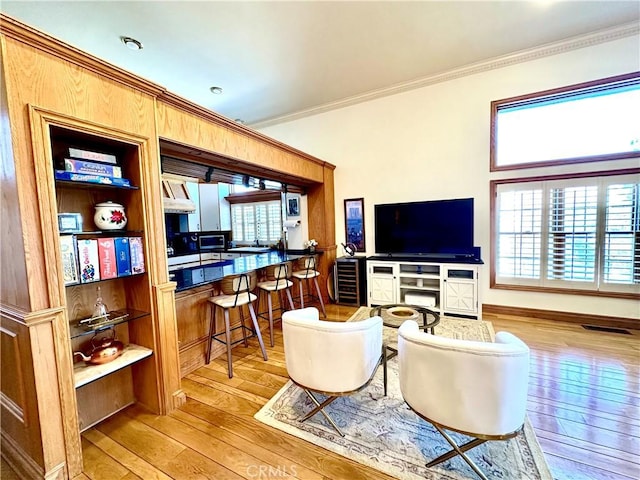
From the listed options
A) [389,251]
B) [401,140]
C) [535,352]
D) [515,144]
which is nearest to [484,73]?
[515,144]

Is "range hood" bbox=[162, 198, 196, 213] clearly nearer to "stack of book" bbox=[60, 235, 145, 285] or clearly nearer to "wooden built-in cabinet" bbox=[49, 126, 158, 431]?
"wooden built-in cabinet" bbox=[49, 126, 158, 431]

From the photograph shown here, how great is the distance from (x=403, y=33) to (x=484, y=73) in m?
1.60

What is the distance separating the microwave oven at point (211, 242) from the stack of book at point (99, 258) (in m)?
2.11

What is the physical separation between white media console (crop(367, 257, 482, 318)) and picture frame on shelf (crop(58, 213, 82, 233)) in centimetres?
354

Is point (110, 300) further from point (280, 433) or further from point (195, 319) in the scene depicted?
point (280, 433)

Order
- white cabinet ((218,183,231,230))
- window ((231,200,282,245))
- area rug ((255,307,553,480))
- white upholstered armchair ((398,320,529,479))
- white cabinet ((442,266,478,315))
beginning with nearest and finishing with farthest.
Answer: white upholstered armchair ((398,320,529,479)) < area rug ((255,307,553,480)) < white cabinet ((442,266,478,315)) < white cabinet ((218,183,231,230)) < window ((231,200,282,245))

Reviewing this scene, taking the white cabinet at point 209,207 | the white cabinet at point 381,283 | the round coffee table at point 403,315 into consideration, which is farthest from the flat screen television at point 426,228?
the white cabinet at point 209,207

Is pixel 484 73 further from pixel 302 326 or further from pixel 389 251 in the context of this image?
pixel 302 326

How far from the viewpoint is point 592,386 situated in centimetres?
223

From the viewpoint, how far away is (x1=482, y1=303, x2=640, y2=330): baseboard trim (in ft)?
10.9

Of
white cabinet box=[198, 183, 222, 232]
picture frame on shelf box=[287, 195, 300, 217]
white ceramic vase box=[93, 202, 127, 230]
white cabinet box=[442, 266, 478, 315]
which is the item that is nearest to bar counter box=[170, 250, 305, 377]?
white ceramic vase box=[93, 202, 127, 230]

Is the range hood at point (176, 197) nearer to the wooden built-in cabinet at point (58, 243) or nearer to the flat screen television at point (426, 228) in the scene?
the wooden built-in cabinet at point (58, 243)

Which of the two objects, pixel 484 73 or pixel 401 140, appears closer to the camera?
pixel 484 73

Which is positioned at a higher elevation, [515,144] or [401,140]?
[401,140]
